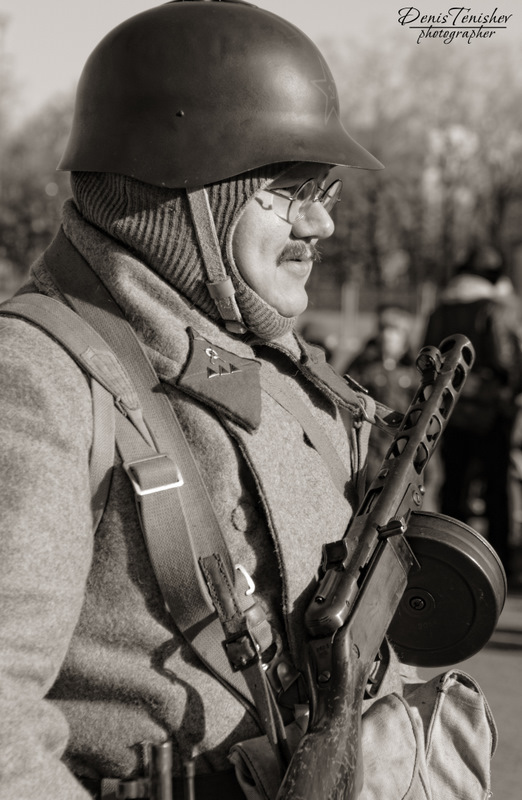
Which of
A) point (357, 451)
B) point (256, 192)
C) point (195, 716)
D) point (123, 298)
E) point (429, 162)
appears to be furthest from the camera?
point (429, 162)

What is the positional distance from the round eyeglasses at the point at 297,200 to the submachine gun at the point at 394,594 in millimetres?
452

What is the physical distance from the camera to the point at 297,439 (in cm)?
215

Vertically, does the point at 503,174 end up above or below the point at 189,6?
below

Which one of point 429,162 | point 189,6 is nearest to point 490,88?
point 429,162

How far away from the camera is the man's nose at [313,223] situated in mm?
2203

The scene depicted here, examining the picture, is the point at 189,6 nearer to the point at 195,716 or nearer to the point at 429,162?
the point at 195,716

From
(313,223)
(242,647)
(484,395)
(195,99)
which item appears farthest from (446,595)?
(484,395)

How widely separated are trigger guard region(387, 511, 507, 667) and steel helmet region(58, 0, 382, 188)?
0.84 metres

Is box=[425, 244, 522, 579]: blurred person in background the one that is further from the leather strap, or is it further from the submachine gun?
the leather strap

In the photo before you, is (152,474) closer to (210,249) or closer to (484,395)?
(210,249)

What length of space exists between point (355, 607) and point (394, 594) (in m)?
0.19

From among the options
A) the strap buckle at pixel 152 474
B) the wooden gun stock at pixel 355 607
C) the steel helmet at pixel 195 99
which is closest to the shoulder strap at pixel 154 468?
the strap buckle at pixel 152 474

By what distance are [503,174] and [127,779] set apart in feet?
146

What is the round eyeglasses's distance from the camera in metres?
2.18
